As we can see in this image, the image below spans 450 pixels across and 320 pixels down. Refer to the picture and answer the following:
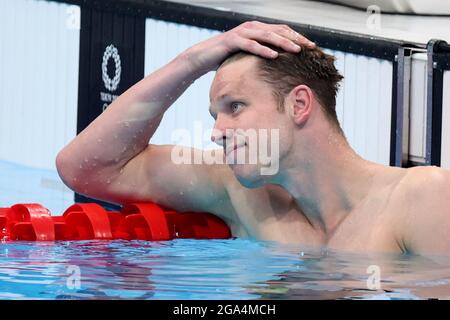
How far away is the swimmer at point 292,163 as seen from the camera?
261cm

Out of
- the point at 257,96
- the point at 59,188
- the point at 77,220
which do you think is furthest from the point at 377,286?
the point at 59,188

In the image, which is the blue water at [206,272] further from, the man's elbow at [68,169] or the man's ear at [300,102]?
the man's ear at [300,102]

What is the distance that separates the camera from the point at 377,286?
2.27 m

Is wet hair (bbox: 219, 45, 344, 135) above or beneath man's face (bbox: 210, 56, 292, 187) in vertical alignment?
above

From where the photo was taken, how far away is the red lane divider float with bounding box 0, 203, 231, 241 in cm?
295

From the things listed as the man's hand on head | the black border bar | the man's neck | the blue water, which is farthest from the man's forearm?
the black border bar

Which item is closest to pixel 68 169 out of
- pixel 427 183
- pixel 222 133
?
pixel 222 133

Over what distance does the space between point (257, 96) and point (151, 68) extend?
8.96 ft

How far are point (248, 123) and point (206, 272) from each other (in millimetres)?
383

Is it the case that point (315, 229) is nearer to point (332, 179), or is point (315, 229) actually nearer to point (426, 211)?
point (332, 179)

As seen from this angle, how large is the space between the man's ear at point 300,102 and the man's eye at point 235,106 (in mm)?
117

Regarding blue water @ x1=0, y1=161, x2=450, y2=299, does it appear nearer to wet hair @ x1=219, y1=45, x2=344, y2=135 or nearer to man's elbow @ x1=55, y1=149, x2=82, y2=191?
man's elbow @ x1=55, y1=149, x2=82, y2=191

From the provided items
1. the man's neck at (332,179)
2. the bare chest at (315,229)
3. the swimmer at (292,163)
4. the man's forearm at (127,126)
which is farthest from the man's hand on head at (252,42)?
the bare chest at (315,229)

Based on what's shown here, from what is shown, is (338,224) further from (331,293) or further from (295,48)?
(331,293)
